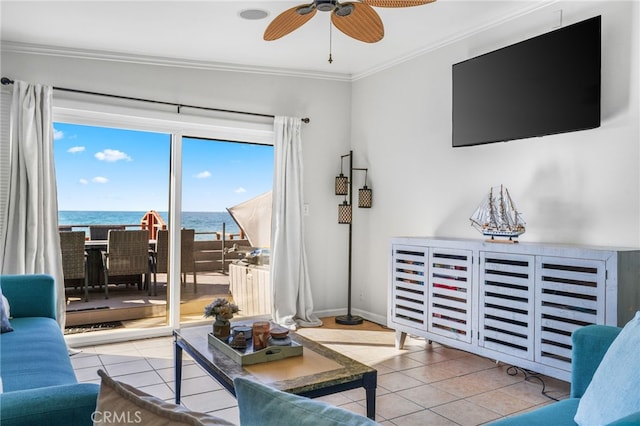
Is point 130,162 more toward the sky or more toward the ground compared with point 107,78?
more toward the ground

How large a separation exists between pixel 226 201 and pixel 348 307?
167 centimetres

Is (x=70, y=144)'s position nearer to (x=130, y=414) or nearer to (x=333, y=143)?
(x=333, y=143)

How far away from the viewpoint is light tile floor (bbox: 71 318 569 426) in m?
2.80

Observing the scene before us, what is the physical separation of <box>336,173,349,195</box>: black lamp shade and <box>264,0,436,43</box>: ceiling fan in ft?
7.57

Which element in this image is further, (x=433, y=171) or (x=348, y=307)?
(x=348, y=307)

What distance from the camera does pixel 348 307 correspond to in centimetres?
500

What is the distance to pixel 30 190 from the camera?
12.5 ft

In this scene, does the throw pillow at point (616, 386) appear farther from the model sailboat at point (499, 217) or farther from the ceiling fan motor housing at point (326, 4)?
the ceiling fan motor housing at point (326, 4)

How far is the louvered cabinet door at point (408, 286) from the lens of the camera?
12.4 ft

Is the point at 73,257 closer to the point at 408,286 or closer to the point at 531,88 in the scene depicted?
the point at 408,286

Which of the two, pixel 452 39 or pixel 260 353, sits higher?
pixel 452 39

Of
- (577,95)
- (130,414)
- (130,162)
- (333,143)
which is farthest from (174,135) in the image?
(130,414)

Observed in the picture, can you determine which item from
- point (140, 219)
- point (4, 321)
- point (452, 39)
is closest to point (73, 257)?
point (140, 219)

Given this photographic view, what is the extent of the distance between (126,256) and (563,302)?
3594 mm
